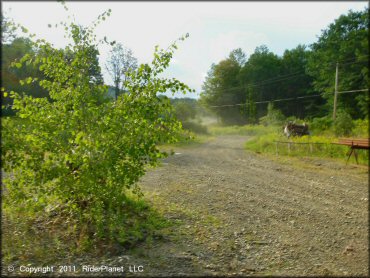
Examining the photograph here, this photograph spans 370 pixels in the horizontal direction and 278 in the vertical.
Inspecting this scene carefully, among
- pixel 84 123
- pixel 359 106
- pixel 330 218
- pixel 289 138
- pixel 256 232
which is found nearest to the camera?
pixel 84 123

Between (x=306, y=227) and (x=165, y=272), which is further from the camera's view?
(x=306, y=227)

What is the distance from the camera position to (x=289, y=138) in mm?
17797

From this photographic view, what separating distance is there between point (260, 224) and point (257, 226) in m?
0.12

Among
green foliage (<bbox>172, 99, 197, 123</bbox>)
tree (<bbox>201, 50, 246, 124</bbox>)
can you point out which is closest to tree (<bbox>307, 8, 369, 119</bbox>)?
tree (<bbox>201, 50, 246, 124</bbox>)

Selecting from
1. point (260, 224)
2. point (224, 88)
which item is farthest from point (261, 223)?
point (224, 88)

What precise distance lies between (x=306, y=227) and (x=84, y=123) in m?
4.09

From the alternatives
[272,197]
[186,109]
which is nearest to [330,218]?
[272,197]

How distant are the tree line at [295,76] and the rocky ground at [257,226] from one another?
16.6 m

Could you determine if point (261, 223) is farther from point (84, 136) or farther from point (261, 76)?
point (261, 76)

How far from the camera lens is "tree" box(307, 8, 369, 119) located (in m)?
→ 33.2

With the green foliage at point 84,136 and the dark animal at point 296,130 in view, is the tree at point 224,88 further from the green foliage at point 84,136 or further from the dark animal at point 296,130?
the green foliage at point 84,136

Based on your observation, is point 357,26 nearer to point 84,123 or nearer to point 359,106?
point 359,106

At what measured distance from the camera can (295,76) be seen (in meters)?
42.2

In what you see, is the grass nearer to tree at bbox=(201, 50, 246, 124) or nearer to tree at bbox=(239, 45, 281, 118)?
tree at bbox=(201, 50, 246, 124)
